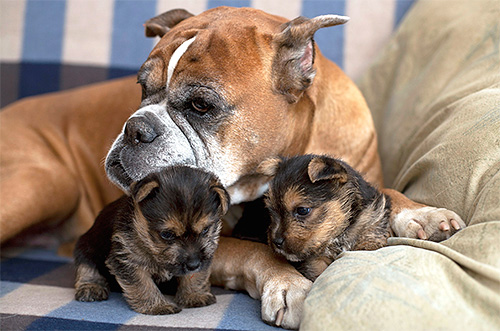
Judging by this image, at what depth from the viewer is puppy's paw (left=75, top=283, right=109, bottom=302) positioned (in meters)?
1.74

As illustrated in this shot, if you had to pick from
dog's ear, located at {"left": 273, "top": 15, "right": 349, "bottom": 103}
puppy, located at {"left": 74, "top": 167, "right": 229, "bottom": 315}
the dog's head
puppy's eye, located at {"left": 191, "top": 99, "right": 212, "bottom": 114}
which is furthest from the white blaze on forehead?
puppy, located at {"left": 74, "top": 167, "right": 229, "bottom": 315}

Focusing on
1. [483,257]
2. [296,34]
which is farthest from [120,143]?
[483,257]

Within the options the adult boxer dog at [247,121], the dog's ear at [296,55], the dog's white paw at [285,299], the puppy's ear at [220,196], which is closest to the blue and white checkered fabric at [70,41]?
the adult boxer dog at [247,121]

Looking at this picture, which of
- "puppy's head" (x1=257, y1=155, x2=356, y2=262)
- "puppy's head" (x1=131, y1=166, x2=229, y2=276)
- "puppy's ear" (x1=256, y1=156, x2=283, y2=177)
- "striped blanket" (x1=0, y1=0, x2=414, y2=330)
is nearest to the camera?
"puppy's head" (x1=131, y1=166, x2=229, y2=276)

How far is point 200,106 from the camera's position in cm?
189

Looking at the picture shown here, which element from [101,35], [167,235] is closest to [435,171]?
[167,235]

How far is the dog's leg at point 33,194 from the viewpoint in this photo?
7.77 feet

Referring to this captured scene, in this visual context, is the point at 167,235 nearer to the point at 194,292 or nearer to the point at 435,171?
the point at 194,292

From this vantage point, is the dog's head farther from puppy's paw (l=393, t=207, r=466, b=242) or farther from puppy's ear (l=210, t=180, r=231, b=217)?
puppy's paw (l=393, t=207, r=466, b=242)

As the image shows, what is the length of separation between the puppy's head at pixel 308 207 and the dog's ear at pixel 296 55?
37cm

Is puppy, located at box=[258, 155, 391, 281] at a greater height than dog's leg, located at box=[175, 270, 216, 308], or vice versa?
puppy, located at box=[258, 155, 391, 281]

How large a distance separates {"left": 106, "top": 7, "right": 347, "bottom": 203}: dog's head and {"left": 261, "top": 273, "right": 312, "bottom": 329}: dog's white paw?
0.45 meters

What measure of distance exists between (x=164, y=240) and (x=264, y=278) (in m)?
0.36

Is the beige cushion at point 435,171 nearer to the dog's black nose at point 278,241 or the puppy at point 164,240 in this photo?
the dog's black nose at point 278,241
